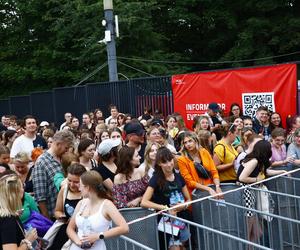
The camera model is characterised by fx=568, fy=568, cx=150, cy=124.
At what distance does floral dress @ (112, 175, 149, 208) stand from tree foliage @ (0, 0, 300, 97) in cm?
1864

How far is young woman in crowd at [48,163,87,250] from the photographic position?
5.91 m

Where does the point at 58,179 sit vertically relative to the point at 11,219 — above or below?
above

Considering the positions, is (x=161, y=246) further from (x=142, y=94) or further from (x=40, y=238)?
(x=142, y=94)

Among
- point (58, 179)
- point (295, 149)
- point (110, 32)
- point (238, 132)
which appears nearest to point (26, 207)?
point (58, 179)

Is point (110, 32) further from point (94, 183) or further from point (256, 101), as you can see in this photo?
point (94, 183)

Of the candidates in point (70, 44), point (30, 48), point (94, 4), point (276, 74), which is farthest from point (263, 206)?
point (30, 48)

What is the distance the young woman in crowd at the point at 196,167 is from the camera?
280 inches

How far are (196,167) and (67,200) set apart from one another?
1959 mm

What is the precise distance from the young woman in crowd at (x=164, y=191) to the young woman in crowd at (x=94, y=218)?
1.04 metres

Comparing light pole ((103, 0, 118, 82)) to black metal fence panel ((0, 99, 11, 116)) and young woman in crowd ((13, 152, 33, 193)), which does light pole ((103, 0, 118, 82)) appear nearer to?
black metal fence panel ((0, 99, 11, 116))

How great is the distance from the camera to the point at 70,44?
1180 inches

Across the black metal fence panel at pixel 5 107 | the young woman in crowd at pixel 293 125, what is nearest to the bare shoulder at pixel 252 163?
the young woman in crowd at pixel 293 125

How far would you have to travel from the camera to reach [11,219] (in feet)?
15.8

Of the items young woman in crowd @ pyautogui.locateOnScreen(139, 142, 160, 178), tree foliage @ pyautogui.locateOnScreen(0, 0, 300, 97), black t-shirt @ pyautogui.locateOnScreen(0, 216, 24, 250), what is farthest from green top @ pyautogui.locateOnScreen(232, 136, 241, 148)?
Result: tree foliage @ pyautogui.locateOnScreen(0, 0, 300, 97)
